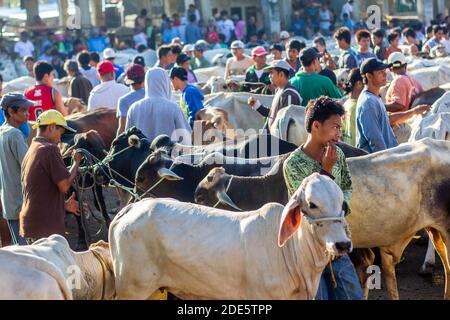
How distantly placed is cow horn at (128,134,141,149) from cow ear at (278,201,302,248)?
3774 millimetres

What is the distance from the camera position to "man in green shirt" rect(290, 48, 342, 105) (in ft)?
36.7

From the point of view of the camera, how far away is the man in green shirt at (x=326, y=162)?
6324 millimetres

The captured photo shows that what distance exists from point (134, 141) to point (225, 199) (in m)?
2.06

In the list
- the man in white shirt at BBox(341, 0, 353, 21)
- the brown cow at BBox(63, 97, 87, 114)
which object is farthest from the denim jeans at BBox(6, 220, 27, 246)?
the man in white shirt at BBox(341, 0, 353, 21)

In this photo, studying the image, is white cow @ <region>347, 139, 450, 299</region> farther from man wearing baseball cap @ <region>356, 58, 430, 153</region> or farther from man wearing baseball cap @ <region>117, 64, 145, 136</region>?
man wearing baseball cap @ <region>117, 64, 145, 136</region>

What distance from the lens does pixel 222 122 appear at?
12.2m

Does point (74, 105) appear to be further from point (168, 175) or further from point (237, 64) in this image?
point (168, 175)

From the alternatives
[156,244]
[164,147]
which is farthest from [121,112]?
[156,244]

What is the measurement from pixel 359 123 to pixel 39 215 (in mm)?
2882

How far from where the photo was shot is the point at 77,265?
671 cm

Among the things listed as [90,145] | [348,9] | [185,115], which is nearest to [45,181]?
[90,145]

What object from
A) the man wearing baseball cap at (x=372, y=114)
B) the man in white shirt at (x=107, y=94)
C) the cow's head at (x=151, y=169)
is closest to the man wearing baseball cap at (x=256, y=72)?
the man in white shirt at (x=107, y=94)

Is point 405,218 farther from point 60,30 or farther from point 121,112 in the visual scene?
point 60,30

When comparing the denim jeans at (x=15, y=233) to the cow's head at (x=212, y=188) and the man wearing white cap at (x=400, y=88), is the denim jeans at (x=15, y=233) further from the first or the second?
the man wearing white cap at (x=400, y=88)
